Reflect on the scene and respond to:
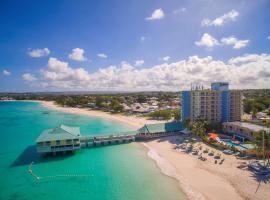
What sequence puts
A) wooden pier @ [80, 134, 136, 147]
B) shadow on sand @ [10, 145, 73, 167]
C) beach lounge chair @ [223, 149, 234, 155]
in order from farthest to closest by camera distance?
wooden pier @ [80, 134, 136, 147], beach lounge chair @ [223, 149, 234, 155], shadow on sand @ [10, 145, 73, 167]

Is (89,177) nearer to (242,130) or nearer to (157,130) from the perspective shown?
(157,130)

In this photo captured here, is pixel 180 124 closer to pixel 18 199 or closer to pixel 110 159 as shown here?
pixel 110 159

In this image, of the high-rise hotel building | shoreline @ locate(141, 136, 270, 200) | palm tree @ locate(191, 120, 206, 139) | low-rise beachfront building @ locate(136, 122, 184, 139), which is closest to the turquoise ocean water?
shoreline @ locate(141, 136, 270, 200)

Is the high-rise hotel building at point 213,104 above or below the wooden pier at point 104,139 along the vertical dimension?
above

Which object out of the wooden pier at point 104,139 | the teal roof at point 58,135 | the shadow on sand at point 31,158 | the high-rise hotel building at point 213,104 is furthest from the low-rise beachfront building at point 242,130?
the shadow on sand at point 31,158

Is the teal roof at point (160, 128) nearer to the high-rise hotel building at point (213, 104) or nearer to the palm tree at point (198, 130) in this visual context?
the high-rise hotel building at point (213, 104)

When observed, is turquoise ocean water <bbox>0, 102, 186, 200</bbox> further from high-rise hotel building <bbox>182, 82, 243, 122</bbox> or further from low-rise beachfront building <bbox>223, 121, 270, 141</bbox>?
low-rise beachfront building <bbox>223, 121, 270, 141</bbox>
